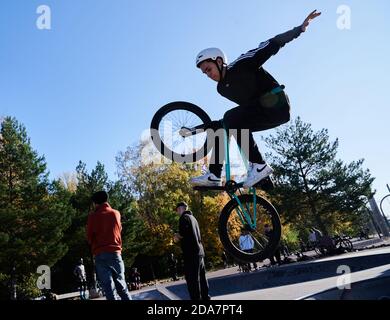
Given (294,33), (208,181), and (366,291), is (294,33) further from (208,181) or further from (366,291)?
(366,291)

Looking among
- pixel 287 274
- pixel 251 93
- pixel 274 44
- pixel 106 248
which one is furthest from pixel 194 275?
pixel 287 274

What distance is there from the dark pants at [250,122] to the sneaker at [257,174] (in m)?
0.13

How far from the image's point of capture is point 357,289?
4.17 metres

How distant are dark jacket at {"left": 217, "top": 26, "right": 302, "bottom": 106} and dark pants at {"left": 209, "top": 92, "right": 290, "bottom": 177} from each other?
97 mm

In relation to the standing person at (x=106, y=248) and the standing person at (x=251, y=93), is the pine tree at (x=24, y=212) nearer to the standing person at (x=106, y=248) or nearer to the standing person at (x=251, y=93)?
the standing person at (x=106, y=248)

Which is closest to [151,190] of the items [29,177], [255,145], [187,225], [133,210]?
[133,210]

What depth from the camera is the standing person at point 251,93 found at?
3.48 m

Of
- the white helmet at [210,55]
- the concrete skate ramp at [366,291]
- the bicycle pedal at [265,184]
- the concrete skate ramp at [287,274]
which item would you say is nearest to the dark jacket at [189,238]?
the concrete skate ramp at [366,291]

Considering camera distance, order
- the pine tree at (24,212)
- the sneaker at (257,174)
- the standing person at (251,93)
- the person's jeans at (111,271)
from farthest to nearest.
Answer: the pine tree at (24,212) → the person's jeans at (111,271) → the sneaker at (257,174) → the standing person at (251,93)

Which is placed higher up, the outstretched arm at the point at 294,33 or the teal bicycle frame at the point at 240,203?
the outstretched arm at the point at 294,33

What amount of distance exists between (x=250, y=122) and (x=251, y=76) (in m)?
0.50
